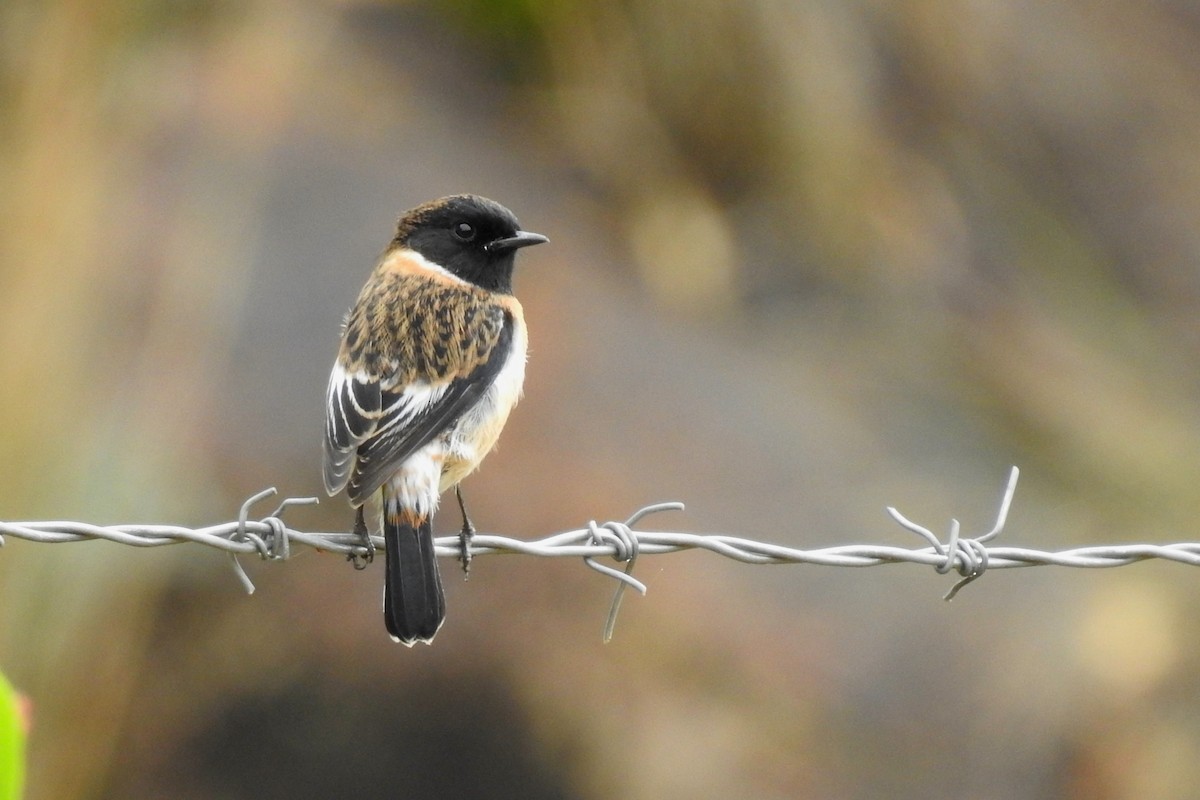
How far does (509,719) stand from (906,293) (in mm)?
5132

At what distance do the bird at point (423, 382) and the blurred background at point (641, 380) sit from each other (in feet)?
6.16

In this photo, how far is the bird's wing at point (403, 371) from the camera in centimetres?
447

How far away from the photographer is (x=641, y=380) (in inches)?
343

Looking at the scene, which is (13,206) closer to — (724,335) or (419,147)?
(419,147)

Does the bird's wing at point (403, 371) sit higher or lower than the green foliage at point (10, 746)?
higher

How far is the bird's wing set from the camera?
176 inches

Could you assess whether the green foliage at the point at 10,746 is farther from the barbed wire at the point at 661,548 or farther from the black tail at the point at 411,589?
the black tail at the point at 411,589

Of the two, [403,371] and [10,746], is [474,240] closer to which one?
[403,371]

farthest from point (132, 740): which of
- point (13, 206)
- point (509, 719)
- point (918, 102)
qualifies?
point (918, 102)

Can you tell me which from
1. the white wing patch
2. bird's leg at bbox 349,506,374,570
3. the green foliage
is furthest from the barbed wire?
the green foliage

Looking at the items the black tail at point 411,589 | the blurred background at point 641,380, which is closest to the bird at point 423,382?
the black tail at point 411,589

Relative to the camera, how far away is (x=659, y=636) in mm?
7105

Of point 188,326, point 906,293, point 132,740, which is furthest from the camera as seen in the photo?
point 906,293

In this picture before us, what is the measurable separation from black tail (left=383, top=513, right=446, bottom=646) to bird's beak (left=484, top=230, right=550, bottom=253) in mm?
1560
